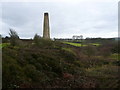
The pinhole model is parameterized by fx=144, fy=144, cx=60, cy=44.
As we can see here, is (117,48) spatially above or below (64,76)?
above

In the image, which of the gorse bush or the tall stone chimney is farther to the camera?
the tall stone chimney

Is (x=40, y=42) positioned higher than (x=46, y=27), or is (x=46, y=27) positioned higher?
(x=46, y=27)

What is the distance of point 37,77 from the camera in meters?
7.74

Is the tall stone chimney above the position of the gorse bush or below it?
above

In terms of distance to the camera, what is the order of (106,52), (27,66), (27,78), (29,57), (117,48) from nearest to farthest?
(27,78)
(27,66)
(29,57)
(117,48)
(106,52)

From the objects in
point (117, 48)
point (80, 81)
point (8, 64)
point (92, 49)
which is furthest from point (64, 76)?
point (92, 49)

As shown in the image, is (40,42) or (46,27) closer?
(40,42)

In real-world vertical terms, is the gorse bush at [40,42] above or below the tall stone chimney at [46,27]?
below

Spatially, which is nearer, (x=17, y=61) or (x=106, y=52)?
(x=17, y=61)

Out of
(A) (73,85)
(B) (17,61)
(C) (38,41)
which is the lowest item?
(A) (73,85)

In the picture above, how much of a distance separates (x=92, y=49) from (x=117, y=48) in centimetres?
442

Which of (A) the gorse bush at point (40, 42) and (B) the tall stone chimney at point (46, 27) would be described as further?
(B) the tall stone chimney at point (46, 27)

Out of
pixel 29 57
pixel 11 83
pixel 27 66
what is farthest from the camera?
pixel 29 57

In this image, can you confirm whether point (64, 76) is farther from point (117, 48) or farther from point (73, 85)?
point (117, 48)
